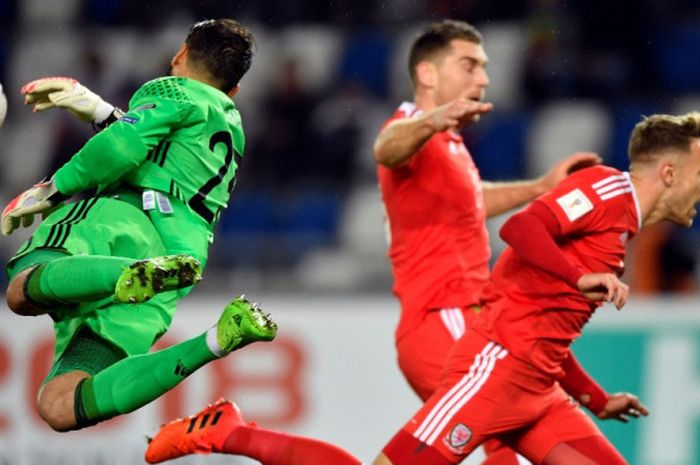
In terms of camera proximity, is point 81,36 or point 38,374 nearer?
point 38,374

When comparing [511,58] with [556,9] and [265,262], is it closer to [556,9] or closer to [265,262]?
[556,9]

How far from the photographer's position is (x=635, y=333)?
27.3 ft

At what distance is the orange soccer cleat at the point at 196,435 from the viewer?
19.0ft

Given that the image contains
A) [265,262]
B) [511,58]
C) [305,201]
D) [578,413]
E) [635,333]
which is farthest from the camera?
[511,58]

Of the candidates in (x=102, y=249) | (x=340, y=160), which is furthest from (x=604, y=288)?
(x=340, y=160)

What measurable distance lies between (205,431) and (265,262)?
133 inches

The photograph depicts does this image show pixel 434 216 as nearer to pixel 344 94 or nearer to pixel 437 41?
pixel 437 41

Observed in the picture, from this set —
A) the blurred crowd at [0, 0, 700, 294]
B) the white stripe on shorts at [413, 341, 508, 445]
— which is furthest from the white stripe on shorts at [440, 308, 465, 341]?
the blurred crowd at [0, 0, 700, 294]

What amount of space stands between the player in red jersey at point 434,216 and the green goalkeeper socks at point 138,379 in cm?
136

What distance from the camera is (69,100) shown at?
209 inches

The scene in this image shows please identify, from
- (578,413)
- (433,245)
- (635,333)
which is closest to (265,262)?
(635,333)

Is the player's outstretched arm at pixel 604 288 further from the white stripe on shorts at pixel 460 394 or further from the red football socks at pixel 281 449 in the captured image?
the red football socks at pixel 281 449

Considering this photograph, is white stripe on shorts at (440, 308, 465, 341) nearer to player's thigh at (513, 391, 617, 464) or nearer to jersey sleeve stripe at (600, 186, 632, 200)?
player's thigh at (513, 391, 617, 464)

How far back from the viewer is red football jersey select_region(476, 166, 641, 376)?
17.4 ft
